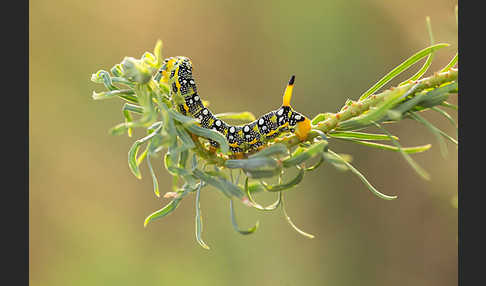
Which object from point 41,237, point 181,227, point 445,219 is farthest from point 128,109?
point 445,219

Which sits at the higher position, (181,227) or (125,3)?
(125,3)

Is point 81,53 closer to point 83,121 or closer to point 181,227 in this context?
point 83,121

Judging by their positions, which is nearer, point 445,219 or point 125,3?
point 445,219

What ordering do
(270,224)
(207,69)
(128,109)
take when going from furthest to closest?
(207,69), (270,224), (128,109)

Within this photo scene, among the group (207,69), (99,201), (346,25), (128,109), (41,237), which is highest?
(346,25)

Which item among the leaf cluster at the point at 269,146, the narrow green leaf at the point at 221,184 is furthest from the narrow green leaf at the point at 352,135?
the narrow green leaf at the point at 221,184

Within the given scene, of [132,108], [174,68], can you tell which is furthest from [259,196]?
[132,108]

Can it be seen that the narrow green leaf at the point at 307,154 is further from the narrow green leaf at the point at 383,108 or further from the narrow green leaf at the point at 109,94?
the narrow green leaf at the point at 109,94
